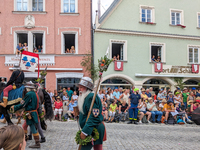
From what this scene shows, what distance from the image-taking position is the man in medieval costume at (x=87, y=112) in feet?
12.8

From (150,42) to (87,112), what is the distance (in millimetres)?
17260

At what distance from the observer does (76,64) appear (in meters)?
18.3

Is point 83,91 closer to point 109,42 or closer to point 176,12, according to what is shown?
point 109,42

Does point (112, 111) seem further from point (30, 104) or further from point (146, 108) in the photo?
point (30, 104)

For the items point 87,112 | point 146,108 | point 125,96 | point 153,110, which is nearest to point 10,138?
point 87,112

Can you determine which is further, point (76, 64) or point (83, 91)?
point (76, 64)

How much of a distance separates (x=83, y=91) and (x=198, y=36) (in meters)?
20.6

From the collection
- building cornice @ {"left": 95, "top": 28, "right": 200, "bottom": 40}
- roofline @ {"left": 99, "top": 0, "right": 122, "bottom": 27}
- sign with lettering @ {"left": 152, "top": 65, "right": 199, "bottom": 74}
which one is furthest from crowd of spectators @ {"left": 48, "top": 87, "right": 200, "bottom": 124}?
roofline @ {"left": 99, "top": 0, "right": 122, "bottom": 27}

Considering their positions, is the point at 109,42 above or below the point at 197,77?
above

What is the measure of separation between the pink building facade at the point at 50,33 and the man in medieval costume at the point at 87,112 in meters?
14.0

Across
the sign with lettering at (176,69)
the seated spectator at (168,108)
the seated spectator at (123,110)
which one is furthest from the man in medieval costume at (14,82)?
the sign with lettering at (176,69)

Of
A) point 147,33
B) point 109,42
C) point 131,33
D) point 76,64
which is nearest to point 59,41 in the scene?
point 76,64

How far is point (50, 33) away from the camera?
720 inches

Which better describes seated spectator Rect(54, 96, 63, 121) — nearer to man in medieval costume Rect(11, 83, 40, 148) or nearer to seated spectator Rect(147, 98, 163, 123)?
seated spectator Rect(147, 98, 163, 123)
